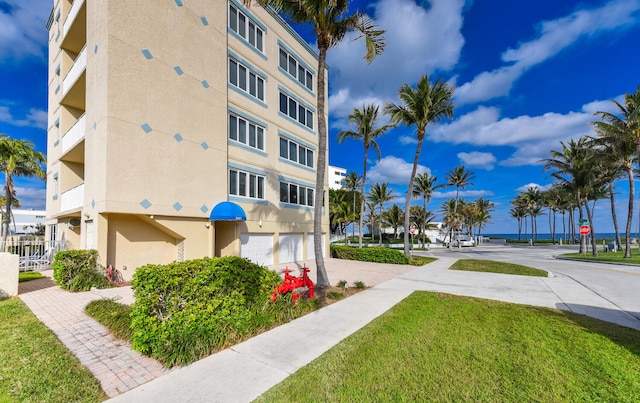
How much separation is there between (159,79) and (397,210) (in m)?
46.4

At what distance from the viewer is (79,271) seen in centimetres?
977

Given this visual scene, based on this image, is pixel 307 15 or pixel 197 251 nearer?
pixel 307 15

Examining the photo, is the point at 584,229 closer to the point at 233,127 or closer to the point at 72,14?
the point at 233,127

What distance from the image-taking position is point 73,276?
973 cm

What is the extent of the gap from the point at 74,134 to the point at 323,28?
13230mm

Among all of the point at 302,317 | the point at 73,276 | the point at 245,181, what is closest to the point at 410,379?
the point at 302,317

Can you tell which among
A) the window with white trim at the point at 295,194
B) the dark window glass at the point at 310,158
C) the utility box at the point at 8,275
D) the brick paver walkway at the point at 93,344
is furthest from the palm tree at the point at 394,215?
the utility box at the point at 8,275

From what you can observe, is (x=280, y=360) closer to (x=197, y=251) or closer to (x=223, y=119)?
(x=197, y=251)

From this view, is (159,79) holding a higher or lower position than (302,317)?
higher

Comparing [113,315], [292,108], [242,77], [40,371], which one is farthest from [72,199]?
[292,108]

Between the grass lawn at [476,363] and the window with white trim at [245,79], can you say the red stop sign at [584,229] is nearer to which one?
the grass lawn at [476,363]

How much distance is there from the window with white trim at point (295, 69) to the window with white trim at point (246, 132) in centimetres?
568

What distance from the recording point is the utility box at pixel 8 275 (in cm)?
874

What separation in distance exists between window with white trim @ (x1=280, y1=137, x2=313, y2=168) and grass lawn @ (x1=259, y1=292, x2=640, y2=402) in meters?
14.3
